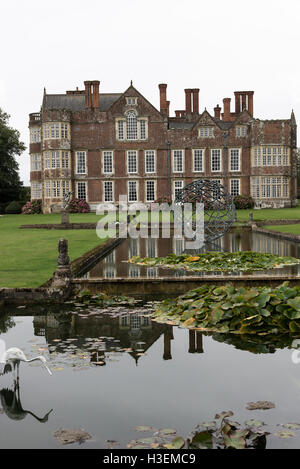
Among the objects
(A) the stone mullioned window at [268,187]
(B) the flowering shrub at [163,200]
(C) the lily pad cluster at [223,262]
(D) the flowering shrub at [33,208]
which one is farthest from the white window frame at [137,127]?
(C) the lily pad cluster at [223,262]

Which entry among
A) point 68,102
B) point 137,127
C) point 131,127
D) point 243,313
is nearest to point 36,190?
point 68,102

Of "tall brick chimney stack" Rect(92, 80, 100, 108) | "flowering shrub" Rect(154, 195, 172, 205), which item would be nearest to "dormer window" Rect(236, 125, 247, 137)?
"flowering shrub" Rect(154, 195, 172, 205)

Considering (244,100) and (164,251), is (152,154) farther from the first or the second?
(164,251)

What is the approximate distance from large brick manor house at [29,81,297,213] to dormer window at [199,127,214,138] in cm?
9

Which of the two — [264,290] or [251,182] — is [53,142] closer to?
[251,182]

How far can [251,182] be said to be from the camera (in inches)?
1932

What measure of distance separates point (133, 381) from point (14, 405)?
1343 mm

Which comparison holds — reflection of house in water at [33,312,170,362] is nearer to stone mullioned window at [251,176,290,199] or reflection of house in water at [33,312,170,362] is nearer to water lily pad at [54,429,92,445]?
water lily pad at [54,429,92,445]

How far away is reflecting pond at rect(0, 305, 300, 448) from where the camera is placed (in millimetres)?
4992

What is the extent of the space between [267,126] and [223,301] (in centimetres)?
4245

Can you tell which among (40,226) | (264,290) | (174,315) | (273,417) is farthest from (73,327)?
(40,226)

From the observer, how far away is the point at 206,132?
49406 mm

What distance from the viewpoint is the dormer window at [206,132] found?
4928cm

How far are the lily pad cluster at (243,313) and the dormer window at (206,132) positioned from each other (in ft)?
137
